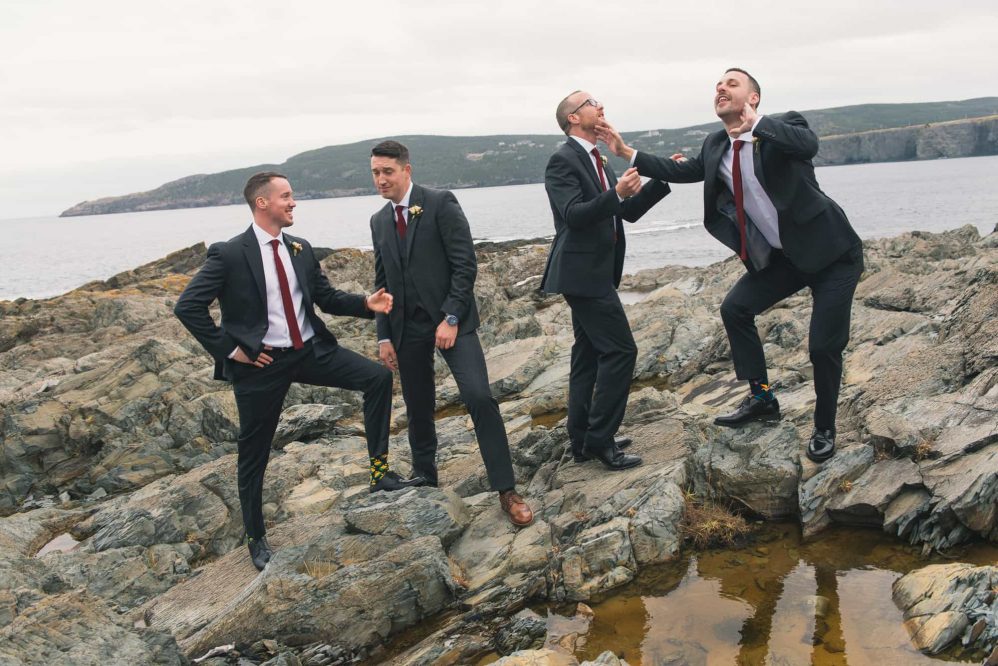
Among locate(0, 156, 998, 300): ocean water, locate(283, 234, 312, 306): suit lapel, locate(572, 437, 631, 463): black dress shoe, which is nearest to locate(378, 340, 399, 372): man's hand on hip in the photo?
locate(283, 234, 312, 306): suit lapel

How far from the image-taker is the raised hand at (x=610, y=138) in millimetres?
6426

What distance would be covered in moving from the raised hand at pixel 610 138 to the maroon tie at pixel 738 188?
0.87 meters

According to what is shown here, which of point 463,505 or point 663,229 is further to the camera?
point 663,229

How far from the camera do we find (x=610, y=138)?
6.46 metres

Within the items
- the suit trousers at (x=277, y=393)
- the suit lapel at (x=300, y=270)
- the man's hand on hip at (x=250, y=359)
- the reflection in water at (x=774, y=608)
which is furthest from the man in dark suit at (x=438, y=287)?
the reflection in water at (x=774, y=608)

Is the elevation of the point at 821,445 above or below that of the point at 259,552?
above

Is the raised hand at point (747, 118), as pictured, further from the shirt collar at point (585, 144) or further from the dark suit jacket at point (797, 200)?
the shirt collar at point (585, 144)

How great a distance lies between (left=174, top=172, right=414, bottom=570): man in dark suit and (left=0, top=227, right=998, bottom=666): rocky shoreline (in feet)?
3.04

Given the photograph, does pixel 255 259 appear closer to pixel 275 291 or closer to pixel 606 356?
pixel 275 291

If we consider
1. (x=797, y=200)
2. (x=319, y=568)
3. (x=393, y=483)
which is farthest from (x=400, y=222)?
(x=797, y=200)

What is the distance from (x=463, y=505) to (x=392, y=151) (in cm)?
325

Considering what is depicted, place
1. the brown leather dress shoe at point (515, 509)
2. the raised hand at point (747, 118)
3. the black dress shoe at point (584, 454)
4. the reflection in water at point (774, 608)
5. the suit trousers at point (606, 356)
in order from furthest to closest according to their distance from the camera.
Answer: the black dress shoe at point (584, 454) → the suit trousers at point (606, 356) → the brown leather dress shoe at point (515, 509) → the raised hand at point (747, 118) → the reflection in water at point (774, 608)

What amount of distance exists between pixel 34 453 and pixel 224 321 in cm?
824

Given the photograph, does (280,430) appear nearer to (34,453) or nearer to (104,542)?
(104,542)
